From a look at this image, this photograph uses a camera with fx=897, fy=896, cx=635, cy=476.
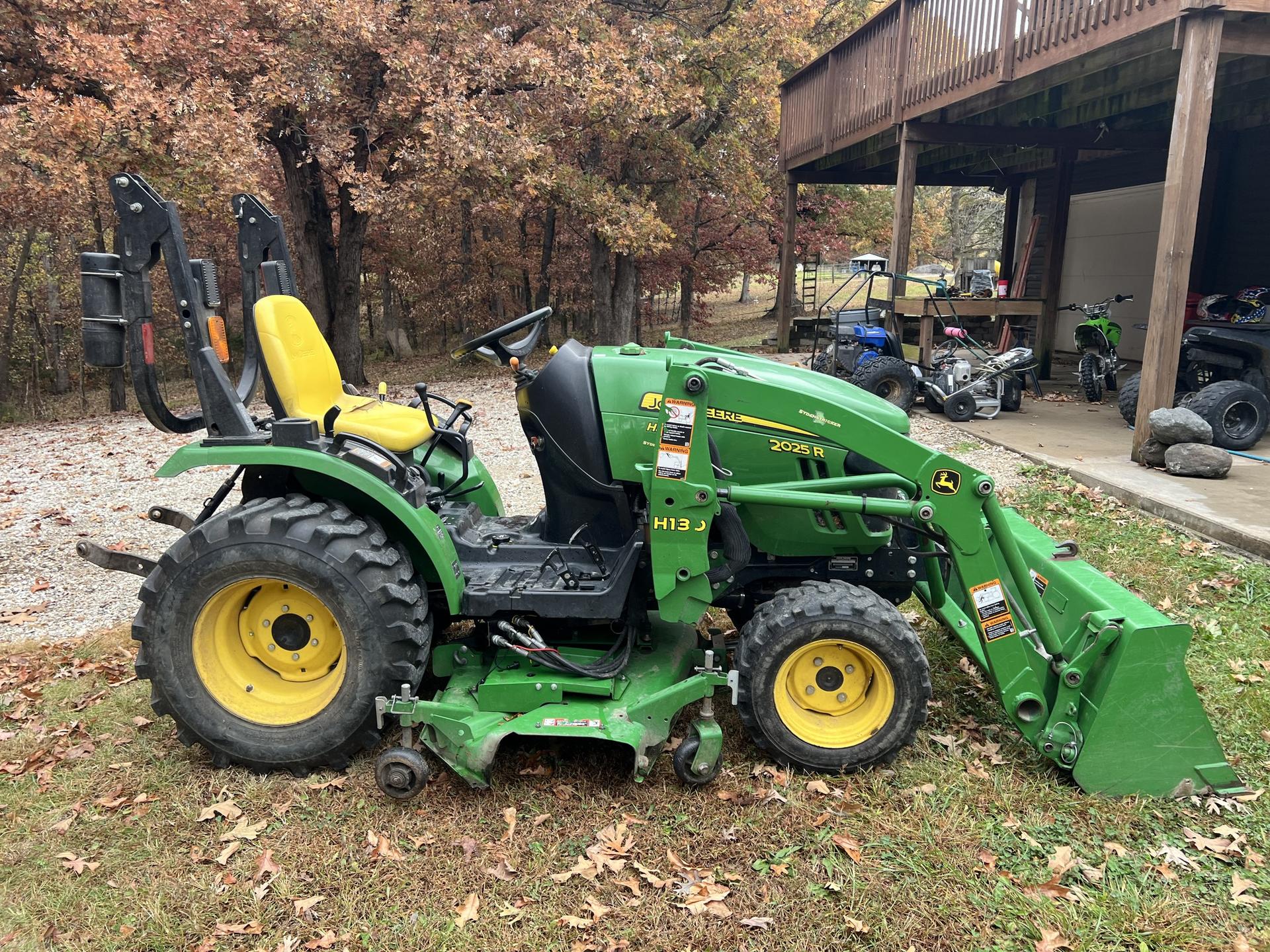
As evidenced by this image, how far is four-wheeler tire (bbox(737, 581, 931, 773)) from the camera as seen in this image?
301 cm

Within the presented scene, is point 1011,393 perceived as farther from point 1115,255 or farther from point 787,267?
point 1115,255

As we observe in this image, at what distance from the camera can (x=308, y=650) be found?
3.23 metres

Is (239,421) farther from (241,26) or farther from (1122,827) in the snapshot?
(241,26)

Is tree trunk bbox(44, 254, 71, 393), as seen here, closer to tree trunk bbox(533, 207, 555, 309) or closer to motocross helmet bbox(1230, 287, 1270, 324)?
tree trunk bbox(533, 207, 555, 309)

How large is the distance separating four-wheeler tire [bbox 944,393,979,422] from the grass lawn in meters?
6.03

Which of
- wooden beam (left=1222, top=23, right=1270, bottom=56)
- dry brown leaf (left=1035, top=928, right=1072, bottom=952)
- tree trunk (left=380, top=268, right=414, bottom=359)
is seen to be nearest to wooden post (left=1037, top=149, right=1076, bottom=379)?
wooden beam (left=1222, top=23, right=1270, bottom=56)

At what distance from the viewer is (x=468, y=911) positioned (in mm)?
2531

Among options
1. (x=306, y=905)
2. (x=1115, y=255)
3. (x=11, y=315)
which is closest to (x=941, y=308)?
(x=1115, y=255)

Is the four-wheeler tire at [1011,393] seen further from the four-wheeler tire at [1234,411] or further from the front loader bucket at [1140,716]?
the front loader bucket at [1140,716]

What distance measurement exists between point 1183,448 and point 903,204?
174 inches

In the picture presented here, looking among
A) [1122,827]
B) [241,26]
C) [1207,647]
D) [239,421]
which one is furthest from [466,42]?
[1122,827]

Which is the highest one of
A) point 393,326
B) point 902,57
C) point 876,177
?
point 902,57

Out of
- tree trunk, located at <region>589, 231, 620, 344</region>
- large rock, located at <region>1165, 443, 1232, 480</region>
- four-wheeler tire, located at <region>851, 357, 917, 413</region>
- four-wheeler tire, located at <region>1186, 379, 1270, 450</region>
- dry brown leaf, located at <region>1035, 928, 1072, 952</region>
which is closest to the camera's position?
dry brown leaf, located at <region>1035, 928, 1072, 952</region>

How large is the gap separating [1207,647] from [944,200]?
40088mm
